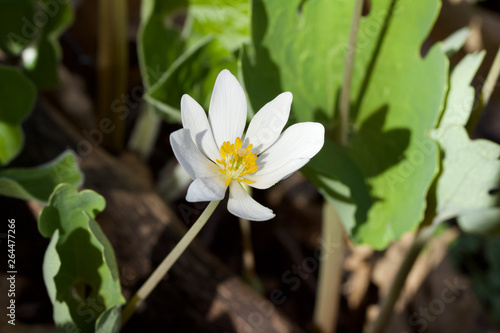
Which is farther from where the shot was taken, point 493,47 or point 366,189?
point 493,47

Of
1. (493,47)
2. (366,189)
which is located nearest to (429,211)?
(366,189)

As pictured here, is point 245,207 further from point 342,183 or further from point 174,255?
point 342,183

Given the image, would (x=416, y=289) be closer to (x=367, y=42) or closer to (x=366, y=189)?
(x=366, y=189)

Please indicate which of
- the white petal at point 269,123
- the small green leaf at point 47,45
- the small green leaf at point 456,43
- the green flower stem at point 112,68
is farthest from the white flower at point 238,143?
the green flower stem at point 112,68

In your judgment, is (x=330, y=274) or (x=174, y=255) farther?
(x=330, y=274)

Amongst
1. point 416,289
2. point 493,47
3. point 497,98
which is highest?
point 493,47

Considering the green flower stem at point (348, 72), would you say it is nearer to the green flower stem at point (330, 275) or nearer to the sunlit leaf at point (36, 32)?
the green flower stem at point (330, 275)

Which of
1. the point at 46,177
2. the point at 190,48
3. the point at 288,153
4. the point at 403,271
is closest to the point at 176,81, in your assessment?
the point at 190,48
